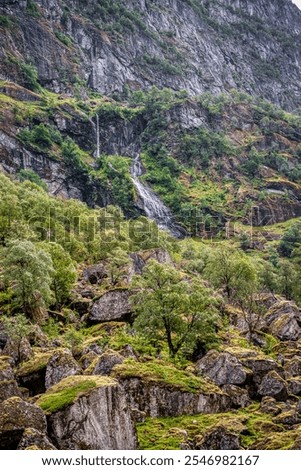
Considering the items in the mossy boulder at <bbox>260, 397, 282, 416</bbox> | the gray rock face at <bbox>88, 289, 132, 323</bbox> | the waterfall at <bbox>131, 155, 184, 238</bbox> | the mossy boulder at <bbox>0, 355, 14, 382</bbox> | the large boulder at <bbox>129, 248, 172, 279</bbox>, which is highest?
the mossy boulder at <bbox>260, 397, 282, 416</bbox>

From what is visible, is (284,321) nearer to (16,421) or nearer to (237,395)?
(237,395)

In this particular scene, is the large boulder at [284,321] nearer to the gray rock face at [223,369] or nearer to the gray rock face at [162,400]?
the gray rock face at [223,369]

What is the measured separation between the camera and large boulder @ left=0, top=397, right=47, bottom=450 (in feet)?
75.6

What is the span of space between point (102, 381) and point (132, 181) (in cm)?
16822

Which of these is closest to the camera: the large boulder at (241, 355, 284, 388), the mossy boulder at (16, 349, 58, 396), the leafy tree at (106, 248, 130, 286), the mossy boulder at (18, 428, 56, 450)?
the mossy boulder at (18, 428, 56, 450)

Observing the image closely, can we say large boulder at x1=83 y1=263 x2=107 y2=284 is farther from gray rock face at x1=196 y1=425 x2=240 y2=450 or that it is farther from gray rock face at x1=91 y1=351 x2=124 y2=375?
gray rock face at x1=196 y1=425 x2=240 y2=450

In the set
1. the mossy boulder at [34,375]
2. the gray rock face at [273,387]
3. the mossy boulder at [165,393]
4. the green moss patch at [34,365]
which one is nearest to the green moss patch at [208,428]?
the mossy boulder at [165,393]

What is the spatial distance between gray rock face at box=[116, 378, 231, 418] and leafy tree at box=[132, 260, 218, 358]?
381 inches

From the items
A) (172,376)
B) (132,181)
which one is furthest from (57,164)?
(172,376)

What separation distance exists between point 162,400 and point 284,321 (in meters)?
30.6

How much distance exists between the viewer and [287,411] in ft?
111

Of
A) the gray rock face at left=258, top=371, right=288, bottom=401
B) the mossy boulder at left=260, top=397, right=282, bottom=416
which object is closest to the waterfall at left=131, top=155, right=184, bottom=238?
the gray rock face at left=258, top=371, right=288, bottom=401

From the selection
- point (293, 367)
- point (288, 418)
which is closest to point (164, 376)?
point (288, 418)
